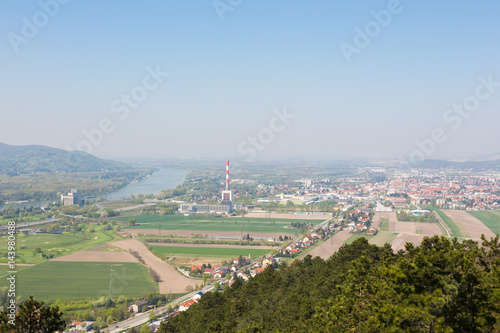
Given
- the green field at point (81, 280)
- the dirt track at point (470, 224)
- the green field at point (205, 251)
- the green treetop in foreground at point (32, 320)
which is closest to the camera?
the green treetop in foreground at point (32, 320)

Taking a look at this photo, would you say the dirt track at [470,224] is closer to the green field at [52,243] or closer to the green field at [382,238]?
the green field at [382,238]

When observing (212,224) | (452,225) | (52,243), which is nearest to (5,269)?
(52,243)

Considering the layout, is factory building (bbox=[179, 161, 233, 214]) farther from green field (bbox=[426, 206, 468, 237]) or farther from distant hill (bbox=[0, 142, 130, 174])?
distant hill (bbox=[0, 142, 130, 174])

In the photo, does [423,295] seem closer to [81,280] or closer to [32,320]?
[32,320]

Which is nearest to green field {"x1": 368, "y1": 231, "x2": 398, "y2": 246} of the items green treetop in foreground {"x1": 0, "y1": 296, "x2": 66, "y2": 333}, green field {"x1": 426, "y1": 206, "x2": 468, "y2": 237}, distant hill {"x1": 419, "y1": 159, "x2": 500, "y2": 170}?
green field {"x1": 426, "y1": 206, "x2": 468, "y2": 237}

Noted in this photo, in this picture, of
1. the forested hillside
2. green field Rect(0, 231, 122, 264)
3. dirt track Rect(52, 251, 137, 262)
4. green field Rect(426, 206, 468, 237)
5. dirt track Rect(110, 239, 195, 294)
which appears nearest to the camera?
the forested hillside

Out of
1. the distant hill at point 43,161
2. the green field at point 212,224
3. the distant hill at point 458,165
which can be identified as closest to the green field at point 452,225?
the green field at point 212,224
